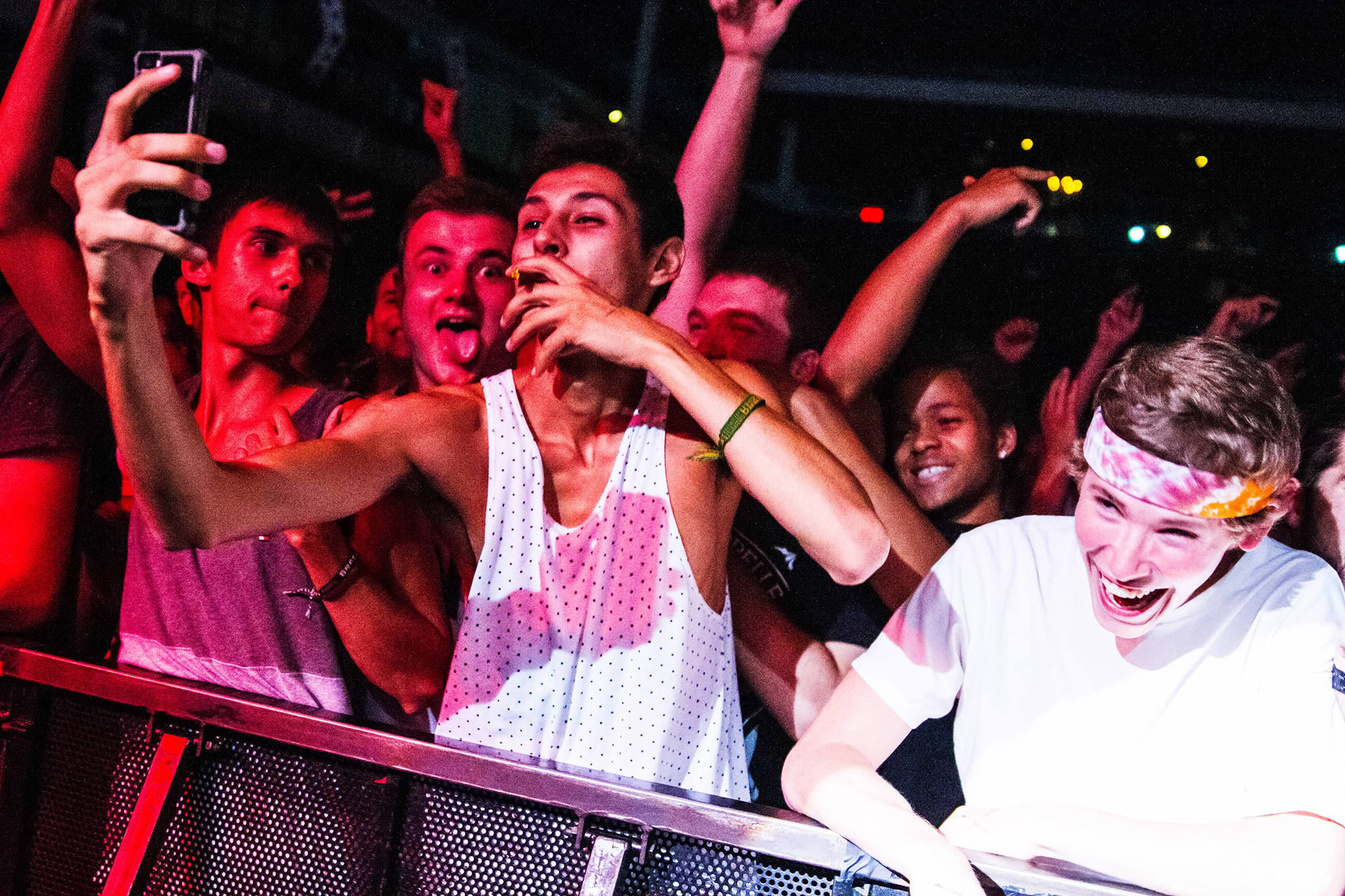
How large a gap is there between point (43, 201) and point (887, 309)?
70.1 inches

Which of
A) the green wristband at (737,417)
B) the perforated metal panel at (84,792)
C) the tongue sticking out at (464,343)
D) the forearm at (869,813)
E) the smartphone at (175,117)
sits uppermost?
the tongue sticking out at (464,343)

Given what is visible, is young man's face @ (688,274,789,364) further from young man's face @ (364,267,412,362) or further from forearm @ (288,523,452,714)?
forearm @ (288,523,452,714)

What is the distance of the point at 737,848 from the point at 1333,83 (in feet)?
13.6

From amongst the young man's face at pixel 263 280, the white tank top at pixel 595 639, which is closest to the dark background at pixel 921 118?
the young man's face at pixel 263 280

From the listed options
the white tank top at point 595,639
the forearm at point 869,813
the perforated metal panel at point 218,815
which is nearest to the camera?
the forearm at point 869,813

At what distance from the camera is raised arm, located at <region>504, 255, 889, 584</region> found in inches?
63.1

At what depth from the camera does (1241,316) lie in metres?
3.16

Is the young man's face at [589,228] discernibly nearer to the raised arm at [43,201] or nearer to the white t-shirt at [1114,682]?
the white t-shirt at [1114,682]

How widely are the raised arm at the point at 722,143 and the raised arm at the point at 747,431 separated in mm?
780

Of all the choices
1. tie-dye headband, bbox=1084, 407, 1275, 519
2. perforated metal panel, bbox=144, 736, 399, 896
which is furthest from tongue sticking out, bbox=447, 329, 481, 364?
tie-dye headband, bbox=1084, 407, 1275, 519

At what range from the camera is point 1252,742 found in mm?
1386

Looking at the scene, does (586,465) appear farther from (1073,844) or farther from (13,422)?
(13,422)

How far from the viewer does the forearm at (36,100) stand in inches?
80.5

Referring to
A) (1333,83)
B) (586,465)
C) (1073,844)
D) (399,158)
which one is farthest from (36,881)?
(399,158)
